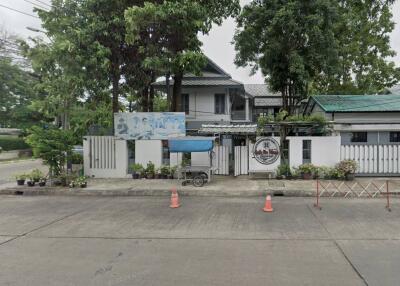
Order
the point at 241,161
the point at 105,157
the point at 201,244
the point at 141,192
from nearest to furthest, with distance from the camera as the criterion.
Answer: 1. the point at 201,244
2. the point at 141,192
3. the point at 241,161
4. the point at 105,157

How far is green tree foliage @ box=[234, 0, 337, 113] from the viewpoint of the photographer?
19.2 m

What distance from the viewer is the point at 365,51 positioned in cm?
2570

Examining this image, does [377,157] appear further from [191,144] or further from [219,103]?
[219,103]

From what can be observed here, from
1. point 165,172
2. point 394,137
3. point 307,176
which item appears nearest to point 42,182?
point 165,172

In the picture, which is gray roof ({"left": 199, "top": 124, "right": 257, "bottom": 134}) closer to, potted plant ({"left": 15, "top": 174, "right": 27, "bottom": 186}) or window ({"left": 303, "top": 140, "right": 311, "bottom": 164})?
window ({"left": 303, "top": 140, "right": 311, "bottom": 164})

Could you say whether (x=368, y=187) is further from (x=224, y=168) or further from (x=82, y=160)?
(x=82, y=160)

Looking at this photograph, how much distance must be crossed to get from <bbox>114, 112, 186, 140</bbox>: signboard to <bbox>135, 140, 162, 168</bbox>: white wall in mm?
239

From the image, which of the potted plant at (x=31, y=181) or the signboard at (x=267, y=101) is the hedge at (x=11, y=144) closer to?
the potted plant at (x=31, y=181)

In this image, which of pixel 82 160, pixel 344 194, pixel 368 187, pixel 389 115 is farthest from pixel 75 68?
pixel 389 115

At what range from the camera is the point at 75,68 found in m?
15.4

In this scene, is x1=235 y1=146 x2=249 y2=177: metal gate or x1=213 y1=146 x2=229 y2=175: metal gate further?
x1=213 y1=146 x2=229 y2=175: metal gate

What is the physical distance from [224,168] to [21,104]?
93.2 ft

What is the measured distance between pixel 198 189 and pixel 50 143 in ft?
20.9

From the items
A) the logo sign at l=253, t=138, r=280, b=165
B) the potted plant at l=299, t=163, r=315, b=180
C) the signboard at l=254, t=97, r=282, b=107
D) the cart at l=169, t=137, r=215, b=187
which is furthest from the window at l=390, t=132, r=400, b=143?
the signboard at l=254, t=97, r=282, b=107
